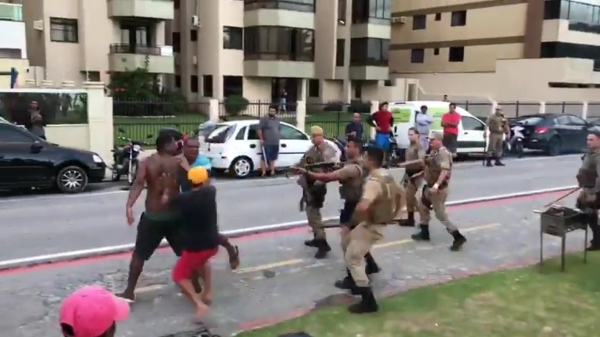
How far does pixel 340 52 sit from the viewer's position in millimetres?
44344

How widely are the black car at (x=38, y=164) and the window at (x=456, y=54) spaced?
126 ft

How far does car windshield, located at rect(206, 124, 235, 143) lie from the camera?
15.5 m

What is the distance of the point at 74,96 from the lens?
16141 millimetres

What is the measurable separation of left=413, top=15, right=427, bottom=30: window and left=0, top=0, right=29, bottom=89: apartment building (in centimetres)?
3154

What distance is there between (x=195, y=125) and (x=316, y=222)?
39.1 ft

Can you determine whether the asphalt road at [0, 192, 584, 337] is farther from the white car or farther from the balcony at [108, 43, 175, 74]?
the balcony at [108, 43, 175, 74]

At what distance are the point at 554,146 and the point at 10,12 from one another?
23.2 metres

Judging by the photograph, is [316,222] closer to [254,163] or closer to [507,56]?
[254,163]

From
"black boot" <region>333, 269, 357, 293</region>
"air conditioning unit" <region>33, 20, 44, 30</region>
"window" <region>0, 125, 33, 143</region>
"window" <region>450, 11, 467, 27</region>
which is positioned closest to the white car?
"window" <region>0, 125, 33, 143</region>

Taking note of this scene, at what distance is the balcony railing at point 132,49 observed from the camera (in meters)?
33.3

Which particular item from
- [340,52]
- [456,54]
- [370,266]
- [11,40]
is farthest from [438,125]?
[456,54]

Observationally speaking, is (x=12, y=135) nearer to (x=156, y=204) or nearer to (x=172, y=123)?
(x=172, y=123)

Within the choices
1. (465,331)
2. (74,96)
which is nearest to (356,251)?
(465,331)

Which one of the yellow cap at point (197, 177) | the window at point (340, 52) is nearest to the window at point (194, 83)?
the window at point (340, 52)
